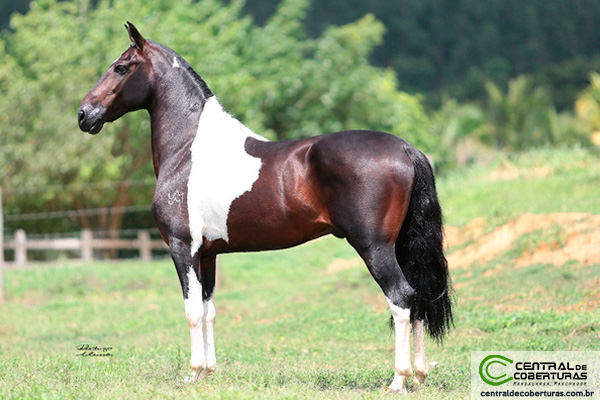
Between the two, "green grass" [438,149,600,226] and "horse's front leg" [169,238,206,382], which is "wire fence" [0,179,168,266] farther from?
"horse's front leg" [169,238,206,382]

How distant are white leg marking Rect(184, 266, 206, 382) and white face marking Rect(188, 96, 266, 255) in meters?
0.23

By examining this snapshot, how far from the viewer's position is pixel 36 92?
2016cm

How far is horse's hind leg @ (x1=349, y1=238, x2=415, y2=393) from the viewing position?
5.32 metres

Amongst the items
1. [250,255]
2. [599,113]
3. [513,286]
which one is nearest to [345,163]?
[513,286]

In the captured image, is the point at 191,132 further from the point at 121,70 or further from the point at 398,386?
the point at 398,386

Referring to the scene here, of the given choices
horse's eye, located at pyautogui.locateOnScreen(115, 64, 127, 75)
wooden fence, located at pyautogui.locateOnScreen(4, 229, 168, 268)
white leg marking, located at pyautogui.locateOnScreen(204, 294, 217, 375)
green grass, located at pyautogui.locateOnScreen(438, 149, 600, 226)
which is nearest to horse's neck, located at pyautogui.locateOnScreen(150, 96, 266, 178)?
horse's eye, located at pyautogui.locateOnScreen(115, 64, 127, 75)

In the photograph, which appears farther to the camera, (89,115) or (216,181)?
(89,115)

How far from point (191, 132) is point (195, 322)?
144 cm

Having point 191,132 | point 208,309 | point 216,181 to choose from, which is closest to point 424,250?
point 216,181

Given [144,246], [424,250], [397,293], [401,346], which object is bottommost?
[144,246]

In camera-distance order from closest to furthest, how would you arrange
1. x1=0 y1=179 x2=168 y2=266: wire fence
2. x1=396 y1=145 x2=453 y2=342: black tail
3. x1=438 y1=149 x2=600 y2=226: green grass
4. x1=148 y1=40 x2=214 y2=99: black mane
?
1. x1=396 y1=145 x2=453 y2=342: black tail
2. x1=148 y1=40 x2=214 y2=99: black mane
3. x1=438 y1=149 x2=600 y2=226: green grass
4. x1=0 y1=179 x2=168 y2=266: wire fence

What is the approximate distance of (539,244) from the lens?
1099 centimetres

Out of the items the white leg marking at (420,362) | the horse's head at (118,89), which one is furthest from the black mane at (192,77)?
the white leg marking at (420,362)

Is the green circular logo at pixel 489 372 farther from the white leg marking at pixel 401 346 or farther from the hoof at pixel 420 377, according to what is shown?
the white leg marking at pixel 401 346
